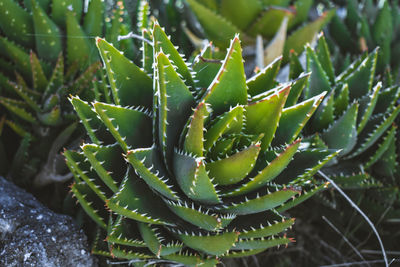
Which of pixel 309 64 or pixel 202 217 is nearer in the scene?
pixel 202 217

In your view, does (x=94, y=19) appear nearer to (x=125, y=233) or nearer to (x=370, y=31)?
(x=125, y=233)

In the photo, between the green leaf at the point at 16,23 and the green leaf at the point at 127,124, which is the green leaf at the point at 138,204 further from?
the green leaf at the point at 16,23

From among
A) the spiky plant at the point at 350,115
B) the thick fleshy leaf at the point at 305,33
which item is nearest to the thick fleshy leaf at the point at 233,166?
the spiky plant at the point at 350,115

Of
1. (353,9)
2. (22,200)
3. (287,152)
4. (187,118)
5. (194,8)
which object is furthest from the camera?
(353,9)

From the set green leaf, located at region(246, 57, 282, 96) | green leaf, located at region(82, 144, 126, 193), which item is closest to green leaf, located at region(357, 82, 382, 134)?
green leaf, located at region(246, 57, 282, 96)

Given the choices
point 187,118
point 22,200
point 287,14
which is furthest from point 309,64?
point 22,200

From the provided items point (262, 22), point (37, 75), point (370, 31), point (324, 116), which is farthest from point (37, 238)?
point (370, 31)

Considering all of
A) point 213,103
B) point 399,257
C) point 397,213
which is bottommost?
point 399,257

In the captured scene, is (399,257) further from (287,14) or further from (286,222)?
(287,14)
